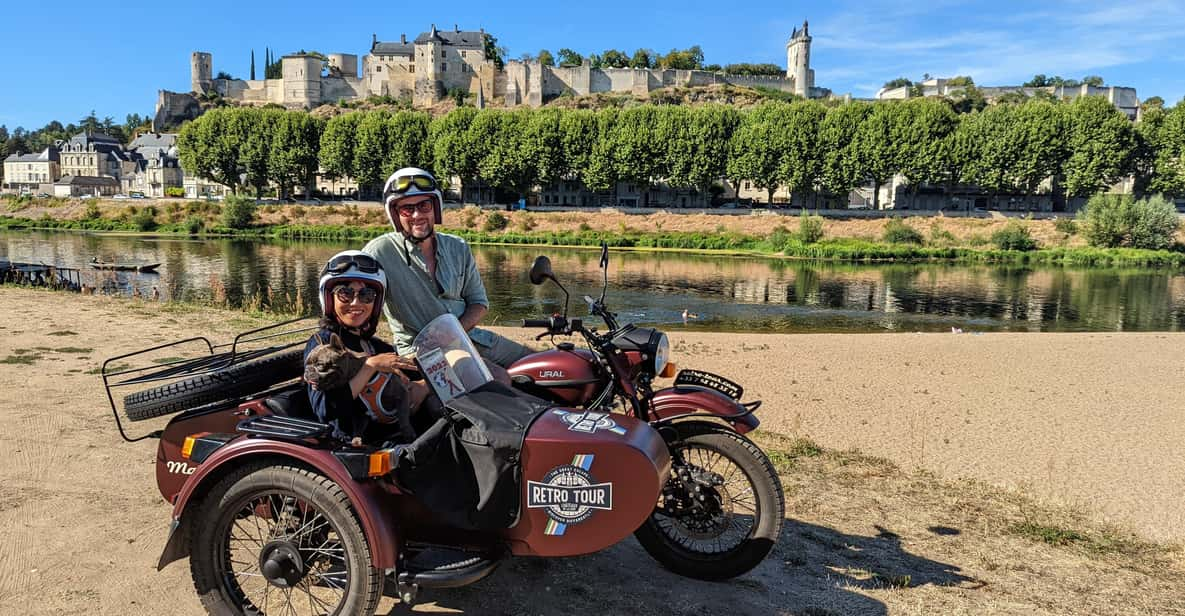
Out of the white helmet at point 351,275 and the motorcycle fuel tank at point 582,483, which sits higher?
the white helmet at point 351,275

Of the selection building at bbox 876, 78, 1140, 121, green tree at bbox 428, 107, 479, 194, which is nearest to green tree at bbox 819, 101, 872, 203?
green tree at bbox 428, 107, 479, 194

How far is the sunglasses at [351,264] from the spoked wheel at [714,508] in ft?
6.07

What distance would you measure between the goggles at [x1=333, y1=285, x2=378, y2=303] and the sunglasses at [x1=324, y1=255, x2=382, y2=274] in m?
0.09

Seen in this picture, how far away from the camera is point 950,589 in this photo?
419 cm

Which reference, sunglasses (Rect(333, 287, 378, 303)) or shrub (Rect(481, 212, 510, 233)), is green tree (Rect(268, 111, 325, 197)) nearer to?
shrub (Rect(481, 212, 510, 233))

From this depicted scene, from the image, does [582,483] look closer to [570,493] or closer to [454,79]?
[570,493]

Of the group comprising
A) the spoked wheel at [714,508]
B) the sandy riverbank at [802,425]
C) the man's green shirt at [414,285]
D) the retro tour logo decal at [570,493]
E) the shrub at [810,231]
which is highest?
the shrub at [810,231]

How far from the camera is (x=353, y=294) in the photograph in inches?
146

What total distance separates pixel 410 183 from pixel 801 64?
5058 inches

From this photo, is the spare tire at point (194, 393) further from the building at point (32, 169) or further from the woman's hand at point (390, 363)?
the building at point (32, 169)

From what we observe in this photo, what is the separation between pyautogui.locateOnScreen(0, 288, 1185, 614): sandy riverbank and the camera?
13.7ft

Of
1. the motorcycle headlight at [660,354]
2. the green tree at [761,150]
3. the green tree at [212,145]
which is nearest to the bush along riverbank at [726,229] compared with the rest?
the green tree at [761,150]

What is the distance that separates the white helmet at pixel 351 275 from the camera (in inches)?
143

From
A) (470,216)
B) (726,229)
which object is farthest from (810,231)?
(470,216)
